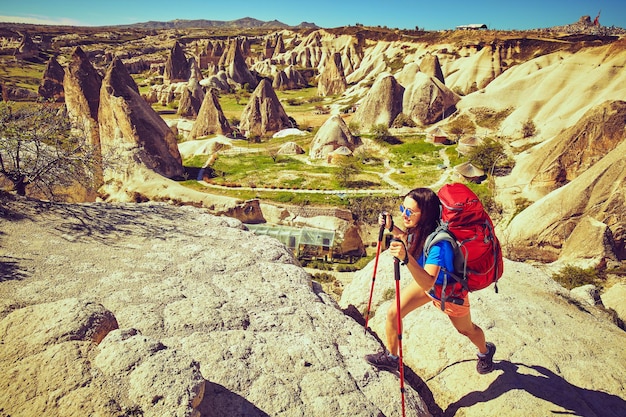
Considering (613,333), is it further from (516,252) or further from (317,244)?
(317,244)

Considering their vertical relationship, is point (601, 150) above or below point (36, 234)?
above

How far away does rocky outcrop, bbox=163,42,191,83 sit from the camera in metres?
70.2

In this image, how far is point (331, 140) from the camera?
35.1 metres

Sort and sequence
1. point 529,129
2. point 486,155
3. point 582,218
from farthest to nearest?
point 529,129, point 486,155, point 582,218

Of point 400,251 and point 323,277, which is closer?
point 400,251

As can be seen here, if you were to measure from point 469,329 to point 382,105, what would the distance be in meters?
40.1

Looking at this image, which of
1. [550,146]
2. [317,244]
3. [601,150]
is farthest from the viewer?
[550,146]

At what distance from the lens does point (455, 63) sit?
57.8 m

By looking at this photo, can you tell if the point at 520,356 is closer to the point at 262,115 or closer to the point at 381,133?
the point at 381,133

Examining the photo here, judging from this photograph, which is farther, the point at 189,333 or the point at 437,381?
the point at 437,381

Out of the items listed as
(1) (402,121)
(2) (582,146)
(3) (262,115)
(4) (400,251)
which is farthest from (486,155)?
(4) (400,251)

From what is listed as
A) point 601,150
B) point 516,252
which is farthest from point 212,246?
point 601,150

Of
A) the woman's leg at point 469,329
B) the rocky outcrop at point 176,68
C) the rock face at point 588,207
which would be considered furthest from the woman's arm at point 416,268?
the rocky outcrop at point 176,68

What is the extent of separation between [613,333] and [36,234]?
11090 millimetres
